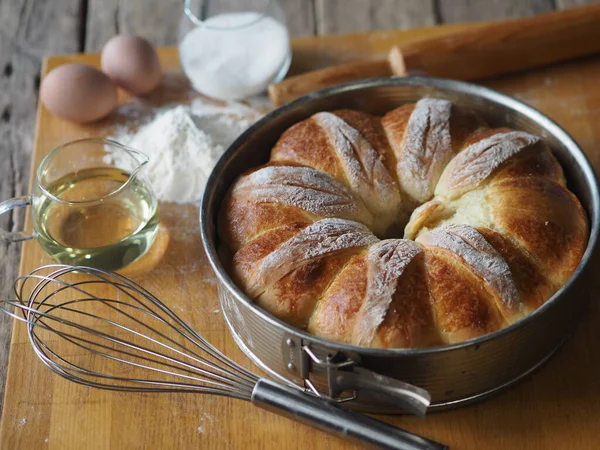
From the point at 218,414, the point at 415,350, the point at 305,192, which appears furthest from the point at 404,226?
the point at 218,414

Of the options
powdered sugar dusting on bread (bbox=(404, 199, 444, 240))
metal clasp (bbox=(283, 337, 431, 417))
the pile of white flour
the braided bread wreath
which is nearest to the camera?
metal clasp (bbox=(283, 337, 431, 417))

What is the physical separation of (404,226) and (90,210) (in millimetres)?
693

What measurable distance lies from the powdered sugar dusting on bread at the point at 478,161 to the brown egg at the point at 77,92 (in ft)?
3.01

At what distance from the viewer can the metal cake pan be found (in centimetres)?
135

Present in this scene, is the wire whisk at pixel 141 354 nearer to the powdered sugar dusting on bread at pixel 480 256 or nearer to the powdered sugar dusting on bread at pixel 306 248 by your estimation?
the powdered sugar dusting on bread at pixel 306 248

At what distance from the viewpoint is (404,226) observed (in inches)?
66.8

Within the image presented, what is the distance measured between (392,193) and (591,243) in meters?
0.40

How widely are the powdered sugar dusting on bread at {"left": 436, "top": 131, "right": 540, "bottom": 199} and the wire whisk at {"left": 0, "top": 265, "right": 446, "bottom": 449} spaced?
516mm

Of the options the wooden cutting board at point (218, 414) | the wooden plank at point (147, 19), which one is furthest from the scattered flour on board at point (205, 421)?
the wooden plank at point (147, 19)

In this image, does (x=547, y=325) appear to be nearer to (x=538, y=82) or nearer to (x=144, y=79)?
(x=538, y=82)

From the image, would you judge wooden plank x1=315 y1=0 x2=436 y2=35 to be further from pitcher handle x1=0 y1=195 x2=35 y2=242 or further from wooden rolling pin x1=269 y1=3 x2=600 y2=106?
pitcher handle x1=0 y1=195 x2=35 y2=242

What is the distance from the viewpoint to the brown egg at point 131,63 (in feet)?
6.85

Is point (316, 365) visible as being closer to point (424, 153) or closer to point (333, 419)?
point (333, 419)

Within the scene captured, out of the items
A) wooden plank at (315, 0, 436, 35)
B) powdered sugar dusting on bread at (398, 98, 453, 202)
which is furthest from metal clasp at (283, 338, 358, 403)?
wooden plank at (315, 0, 436, 35)
